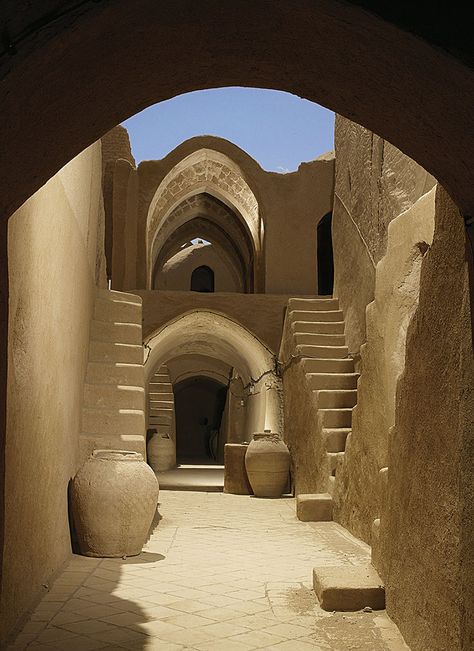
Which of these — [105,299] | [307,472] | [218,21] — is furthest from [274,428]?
[218,21]

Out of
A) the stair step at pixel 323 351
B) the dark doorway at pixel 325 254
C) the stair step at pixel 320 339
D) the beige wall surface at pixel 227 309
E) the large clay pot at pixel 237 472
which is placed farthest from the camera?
the dark doorway at pixel 325 254

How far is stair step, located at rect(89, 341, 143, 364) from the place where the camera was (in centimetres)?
863

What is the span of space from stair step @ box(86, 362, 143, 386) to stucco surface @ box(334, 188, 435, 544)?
8.44 feet

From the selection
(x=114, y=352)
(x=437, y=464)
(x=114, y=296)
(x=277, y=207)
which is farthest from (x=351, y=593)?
(x=277, y=207)

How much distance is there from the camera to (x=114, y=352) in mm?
8711

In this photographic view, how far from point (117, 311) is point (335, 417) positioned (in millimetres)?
3230

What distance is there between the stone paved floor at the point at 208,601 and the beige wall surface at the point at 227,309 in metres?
5.29

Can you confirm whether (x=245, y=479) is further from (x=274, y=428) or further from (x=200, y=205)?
(x=200, y=205)

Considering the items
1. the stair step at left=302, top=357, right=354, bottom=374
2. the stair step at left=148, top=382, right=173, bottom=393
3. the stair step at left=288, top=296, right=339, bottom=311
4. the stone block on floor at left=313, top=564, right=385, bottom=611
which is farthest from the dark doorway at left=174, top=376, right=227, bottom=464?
the stone block on floor at left=313, top=564, right=385, bottom=611

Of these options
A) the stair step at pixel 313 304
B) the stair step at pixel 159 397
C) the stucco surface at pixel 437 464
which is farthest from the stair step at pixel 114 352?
the stair step at pixel 159 397

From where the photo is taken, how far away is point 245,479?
38.5ft

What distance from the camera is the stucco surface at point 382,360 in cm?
659

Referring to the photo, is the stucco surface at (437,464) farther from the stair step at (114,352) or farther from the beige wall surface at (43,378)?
the stair step at (114,352)

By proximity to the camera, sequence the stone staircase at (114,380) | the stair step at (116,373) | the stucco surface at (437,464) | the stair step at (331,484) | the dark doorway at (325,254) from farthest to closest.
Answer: the dark doorway at (325,254) < the stair step at (331,484) < the stair step at (116,373) < the stone staircase at (114,380) < the stucco surface at (437,464)
